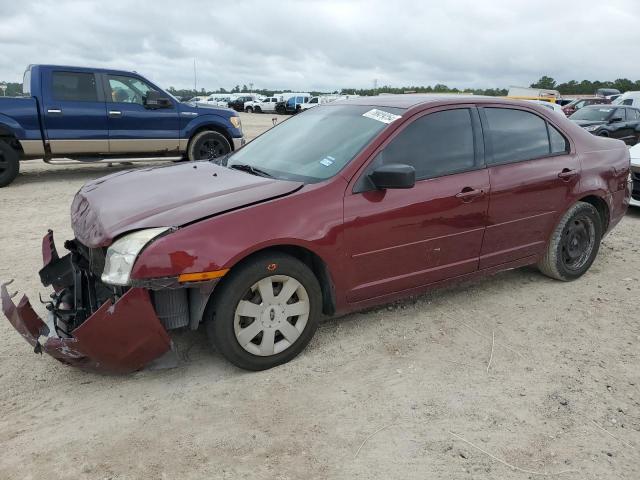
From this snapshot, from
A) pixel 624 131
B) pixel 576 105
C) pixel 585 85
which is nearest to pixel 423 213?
pixel 624 131

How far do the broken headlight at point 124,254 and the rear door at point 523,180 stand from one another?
97.6 inches

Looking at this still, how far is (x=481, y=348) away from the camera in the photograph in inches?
140

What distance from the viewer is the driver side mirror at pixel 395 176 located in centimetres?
320

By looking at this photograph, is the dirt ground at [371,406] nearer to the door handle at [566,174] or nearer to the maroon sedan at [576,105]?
the door handle at [566,174]

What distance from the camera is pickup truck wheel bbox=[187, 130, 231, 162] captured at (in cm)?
967

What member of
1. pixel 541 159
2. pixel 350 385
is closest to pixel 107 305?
pixel 350 385

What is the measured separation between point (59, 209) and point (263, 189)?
16.0ft

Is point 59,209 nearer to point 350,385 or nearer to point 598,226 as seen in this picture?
point 350,385

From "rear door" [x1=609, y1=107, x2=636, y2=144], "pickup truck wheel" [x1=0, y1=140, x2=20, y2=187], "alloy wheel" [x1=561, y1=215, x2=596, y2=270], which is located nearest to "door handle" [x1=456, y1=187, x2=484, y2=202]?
"alloy wheel" [x1=561, y1=215, x2=596, y2=270]

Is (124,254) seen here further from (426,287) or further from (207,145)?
(207,145)

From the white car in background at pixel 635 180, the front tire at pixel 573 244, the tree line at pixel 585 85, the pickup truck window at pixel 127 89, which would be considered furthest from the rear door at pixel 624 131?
the tree line at pixel 585 85

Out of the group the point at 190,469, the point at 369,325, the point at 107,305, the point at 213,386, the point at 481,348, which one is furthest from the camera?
the point at 369,325

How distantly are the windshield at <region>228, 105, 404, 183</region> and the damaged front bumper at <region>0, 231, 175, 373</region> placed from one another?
50.5 inches

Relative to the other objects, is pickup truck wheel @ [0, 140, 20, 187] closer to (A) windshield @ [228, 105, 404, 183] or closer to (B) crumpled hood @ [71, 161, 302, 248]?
(B) crumpled hood @ [71, 161, 302, 248]
